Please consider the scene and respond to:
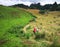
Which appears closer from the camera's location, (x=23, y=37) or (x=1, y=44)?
(x=1, y=44)

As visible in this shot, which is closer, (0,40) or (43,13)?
(0,40)

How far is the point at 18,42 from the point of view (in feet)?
51.5

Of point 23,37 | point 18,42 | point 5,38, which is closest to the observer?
point 18,42

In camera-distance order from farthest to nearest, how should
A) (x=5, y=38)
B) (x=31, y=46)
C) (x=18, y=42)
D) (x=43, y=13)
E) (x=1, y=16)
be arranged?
1. (x=43, y=13)
2. (x=1, y=16)
3. (x=5, y=38)
4. (x=18, y=42)
5. (x=31, y=46)

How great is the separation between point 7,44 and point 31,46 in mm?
1725

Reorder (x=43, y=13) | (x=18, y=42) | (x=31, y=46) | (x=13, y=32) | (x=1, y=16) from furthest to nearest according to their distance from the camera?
(x=43, y=13)
(x=1, y=16)
(x=13, y=32)
(x=18, y=42)
(x=31, y=46)

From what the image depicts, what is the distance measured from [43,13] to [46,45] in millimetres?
31454

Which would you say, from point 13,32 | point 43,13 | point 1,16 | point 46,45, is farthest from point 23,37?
point 43,13

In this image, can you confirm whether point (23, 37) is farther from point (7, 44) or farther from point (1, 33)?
point (7, 44)

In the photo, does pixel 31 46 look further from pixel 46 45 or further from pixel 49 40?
pixel 49 40

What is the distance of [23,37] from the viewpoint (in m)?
18.0

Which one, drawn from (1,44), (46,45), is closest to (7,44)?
(1,44)

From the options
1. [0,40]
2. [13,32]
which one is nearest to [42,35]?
[13,32]

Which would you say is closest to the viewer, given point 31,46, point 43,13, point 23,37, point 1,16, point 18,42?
point 31,46
